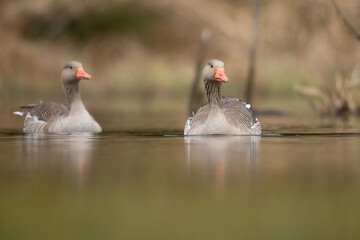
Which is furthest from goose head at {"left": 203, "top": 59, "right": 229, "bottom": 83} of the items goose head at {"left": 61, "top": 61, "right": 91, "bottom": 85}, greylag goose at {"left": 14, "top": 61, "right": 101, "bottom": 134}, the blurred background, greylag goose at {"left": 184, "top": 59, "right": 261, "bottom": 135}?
the blurred background

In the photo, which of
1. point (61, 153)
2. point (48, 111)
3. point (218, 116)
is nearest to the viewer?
point (61, 153)

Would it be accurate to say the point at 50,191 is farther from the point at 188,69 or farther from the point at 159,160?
the point at 188,69

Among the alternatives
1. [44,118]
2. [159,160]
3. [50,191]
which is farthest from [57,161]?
[44,118]

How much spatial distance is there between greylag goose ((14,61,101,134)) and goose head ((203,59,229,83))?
100 inches

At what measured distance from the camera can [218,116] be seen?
13688 millimetres

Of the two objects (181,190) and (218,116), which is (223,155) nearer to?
(218,116)

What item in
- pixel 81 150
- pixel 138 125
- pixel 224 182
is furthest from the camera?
pixel 138 125

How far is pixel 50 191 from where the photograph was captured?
25.0 ft

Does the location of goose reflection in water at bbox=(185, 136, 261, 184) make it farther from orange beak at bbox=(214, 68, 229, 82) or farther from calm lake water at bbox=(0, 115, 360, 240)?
orange beak at bbox=(214, 68, 229, 82)

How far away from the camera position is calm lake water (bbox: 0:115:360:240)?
6062 millimetres

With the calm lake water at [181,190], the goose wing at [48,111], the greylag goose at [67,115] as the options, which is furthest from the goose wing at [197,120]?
the goose wing at [48,111]

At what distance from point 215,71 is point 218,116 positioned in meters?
0.95

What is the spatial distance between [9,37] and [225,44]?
1014 cm

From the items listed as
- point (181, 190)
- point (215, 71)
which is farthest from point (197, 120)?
point (181, 190)
